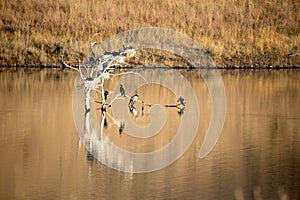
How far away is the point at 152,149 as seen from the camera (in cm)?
1759

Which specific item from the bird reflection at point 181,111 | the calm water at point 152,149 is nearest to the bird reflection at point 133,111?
the calm water at point 152,149

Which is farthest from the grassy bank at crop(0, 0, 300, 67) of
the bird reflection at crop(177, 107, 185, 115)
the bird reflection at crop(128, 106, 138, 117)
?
the bird reflection at crop(128, 106, 138, 117)

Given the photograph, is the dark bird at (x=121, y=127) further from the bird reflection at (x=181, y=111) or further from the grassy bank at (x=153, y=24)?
the grassy bank at (x=153, y=24)

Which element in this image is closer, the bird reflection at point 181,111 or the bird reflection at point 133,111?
the bird reflection at point 133,111

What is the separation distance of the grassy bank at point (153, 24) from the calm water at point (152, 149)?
13.0 m

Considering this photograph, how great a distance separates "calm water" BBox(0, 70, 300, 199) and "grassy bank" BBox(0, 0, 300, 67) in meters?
13.0

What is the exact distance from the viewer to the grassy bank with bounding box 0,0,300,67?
135 feet

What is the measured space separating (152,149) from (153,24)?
28.7 meters

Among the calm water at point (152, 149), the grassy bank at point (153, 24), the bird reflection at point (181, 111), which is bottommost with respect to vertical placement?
the calm water at point (152, 149)

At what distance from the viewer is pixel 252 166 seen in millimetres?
15891

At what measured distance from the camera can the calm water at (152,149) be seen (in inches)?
532

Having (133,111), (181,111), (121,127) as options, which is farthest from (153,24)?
(121,127)

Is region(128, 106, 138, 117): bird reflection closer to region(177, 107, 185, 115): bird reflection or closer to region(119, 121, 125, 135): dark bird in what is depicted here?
region(177, 107, 185, 115): bird reflection

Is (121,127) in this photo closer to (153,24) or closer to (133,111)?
(133,111)
